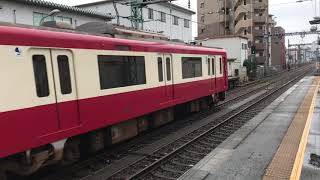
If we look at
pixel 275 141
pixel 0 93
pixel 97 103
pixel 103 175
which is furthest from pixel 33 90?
pixel 275 141

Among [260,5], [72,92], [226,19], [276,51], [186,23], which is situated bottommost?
[276,51]

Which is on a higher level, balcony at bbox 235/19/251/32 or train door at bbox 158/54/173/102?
balcony at bbox 235/19/251/32

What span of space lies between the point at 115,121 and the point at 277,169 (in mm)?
3982

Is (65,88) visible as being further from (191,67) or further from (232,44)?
(232,44)

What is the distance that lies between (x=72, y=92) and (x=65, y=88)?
22 centimetres

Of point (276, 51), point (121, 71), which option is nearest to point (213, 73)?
point (121, 71)

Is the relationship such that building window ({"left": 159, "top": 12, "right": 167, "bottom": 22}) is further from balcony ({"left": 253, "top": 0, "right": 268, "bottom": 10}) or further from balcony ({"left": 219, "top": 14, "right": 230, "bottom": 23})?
balcony ({"left": 253, "top": 0, "right": 268, "bottom": 10})

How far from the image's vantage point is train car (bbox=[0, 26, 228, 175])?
6.71 m

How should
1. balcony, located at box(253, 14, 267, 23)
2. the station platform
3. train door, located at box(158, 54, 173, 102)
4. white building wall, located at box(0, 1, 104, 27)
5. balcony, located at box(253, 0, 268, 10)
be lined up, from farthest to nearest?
balcony, located at box(253, 0, 268, 10) → balcony, located at box(253, 14, 267, 23) → white building wall, located at box(0, 1, 104, 27) → train door, located at box(158, 54, 173, 102) → the station platform

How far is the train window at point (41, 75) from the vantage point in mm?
7184

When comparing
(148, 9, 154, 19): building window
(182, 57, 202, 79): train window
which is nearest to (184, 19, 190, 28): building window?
(148, 9, 154, 19): building window

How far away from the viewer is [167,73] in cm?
1262

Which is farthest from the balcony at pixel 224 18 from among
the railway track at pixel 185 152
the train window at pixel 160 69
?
the train window at pixel 160 69

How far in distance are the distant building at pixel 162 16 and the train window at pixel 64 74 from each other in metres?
29.7
